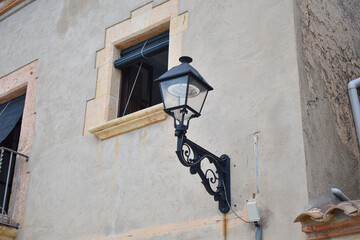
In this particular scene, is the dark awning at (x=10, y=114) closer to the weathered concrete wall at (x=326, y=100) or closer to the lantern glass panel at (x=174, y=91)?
the lantern glass panel at (x=174, y=91)

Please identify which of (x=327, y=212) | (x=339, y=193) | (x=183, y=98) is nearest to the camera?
(x=327, y=212)

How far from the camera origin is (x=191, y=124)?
5.24m

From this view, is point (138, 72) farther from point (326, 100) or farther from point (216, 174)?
point (326, 100)

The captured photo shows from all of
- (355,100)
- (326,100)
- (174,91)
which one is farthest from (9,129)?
(355,100)

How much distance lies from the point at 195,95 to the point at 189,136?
3.42 ft

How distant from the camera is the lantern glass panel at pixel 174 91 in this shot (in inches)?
163

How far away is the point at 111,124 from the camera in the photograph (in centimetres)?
576

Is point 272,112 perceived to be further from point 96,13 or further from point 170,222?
point 96,13

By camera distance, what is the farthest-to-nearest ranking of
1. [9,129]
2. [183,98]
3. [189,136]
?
[9,129] < [189,136] < [183,98]

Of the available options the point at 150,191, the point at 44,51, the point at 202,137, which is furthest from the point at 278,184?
the point at 44,51

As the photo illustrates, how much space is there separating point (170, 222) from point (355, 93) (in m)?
2.28

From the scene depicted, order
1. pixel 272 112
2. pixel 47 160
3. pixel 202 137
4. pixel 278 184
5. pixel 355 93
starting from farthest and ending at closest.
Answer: pixel 47 160 < pixel 355 93 < pixel 202 137 < pixel 272 112 < pixel 278 184

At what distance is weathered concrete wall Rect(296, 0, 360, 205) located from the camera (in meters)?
4.52

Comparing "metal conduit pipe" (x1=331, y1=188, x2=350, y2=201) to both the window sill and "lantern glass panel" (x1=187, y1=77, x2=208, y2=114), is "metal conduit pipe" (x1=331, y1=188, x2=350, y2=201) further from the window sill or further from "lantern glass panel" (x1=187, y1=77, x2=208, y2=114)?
the window sill
